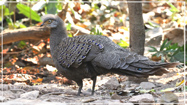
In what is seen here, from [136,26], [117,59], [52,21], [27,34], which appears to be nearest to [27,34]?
[27,34]

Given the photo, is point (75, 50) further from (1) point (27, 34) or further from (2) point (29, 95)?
(1) point (27, 34)

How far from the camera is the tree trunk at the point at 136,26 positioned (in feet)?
14.0

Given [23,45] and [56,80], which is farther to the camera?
[23,45]

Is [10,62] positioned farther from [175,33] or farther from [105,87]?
[175,33]

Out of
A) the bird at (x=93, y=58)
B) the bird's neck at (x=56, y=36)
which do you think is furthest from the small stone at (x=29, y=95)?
the bird's neck at (x=56, y=36)

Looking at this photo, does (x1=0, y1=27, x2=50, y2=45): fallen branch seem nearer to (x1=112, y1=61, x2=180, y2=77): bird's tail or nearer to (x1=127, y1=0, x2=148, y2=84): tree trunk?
(x1=127, y1=0, x2=148, y2=84): tree trunk

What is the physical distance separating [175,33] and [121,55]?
424 cm

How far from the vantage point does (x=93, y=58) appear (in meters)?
3.40

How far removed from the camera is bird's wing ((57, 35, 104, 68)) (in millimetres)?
3447

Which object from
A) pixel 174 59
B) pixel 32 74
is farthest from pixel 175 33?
pixel 32 74

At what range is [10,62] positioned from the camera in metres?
6.41

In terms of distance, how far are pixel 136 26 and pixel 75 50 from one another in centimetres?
130

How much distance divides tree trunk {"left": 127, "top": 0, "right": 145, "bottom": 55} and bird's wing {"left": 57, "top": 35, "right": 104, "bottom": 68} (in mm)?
1057

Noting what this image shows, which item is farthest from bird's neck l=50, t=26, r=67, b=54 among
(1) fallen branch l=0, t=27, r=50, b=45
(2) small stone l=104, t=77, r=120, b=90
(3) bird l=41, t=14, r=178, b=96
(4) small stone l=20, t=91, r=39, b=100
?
(1) fallen branch l=0, t=27, r=50, b=45
